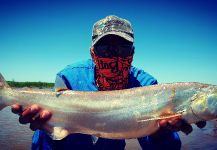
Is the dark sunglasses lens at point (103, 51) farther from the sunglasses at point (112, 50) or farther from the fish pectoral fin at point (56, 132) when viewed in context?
the fish pectoral fin at point (56, 132)

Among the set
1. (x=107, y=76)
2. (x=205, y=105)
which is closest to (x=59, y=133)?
(x=107, y=76)

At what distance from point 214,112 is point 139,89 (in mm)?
1161

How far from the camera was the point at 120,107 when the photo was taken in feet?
16.3

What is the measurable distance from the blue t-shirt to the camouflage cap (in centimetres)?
70

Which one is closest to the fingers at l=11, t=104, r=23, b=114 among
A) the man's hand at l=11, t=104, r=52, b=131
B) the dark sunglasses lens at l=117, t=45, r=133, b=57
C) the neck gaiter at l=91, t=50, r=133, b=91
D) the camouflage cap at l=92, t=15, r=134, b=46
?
the man's hand at l=11, t=104, r=52, b=131

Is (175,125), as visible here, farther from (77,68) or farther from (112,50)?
(77,68)

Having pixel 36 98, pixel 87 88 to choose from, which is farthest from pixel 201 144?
pixel 36 98

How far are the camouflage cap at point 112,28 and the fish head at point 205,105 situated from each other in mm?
1586

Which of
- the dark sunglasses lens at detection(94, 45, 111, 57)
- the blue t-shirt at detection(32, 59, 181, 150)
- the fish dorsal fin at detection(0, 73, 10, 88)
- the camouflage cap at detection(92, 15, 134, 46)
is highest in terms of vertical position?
the camouflage cap at detection(92, 15, 134, 46)

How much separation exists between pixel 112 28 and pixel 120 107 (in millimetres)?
1523

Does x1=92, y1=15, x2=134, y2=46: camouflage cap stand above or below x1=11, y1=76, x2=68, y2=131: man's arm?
above

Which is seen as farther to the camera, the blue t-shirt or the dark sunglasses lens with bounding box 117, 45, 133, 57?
the dark sunglasses lens with bounding box 117, 45, 133, 57

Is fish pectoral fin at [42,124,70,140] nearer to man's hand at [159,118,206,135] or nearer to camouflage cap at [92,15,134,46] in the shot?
man's hand at [159,118,206,135]

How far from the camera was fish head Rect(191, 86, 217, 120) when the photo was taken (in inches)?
186
